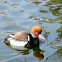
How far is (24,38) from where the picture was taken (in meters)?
10.8

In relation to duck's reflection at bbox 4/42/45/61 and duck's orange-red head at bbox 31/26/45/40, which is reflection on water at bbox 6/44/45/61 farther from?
duck's orange-red head at bbox 31/26/45/40

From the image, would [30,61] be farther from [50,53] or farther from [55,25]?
[55,25]

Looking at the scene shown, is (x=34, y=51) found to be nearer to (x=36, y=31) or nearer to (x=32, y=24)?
(x=36, y=31)

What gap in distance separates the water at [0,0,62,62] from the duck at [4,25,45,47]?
0.27 meters

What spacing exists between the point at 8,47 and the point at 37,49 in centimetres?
106

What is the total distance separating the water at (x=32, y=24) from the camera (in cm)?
1001

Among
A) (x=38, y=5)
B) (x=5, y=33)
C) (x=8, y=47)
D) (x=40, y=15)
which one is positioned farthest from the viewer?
(x=38, y=5)

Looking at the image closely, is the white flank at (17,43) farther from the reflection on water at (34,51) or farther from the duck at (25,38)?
the reflection on water at (34,51)

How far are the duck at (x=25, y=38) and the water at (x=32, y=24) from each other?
0.88 ft

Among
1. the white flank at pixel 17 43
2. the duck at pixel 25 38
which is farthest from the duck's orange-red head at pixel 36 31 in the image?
the white flank at pixel 17 43

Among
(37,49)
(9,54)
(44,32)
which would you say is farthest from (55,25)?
(9,54)

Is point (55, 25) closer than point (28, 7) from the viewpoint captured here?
Yes

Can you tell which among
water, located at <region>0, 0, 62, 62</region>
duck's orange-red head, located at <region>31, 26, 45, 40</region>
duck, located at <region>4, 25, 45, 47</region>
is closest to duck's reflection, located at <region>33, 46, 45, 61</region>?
water, located at <region>0, 0, 62, 62</region>

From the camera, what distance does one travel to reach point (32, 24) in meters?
12.4
